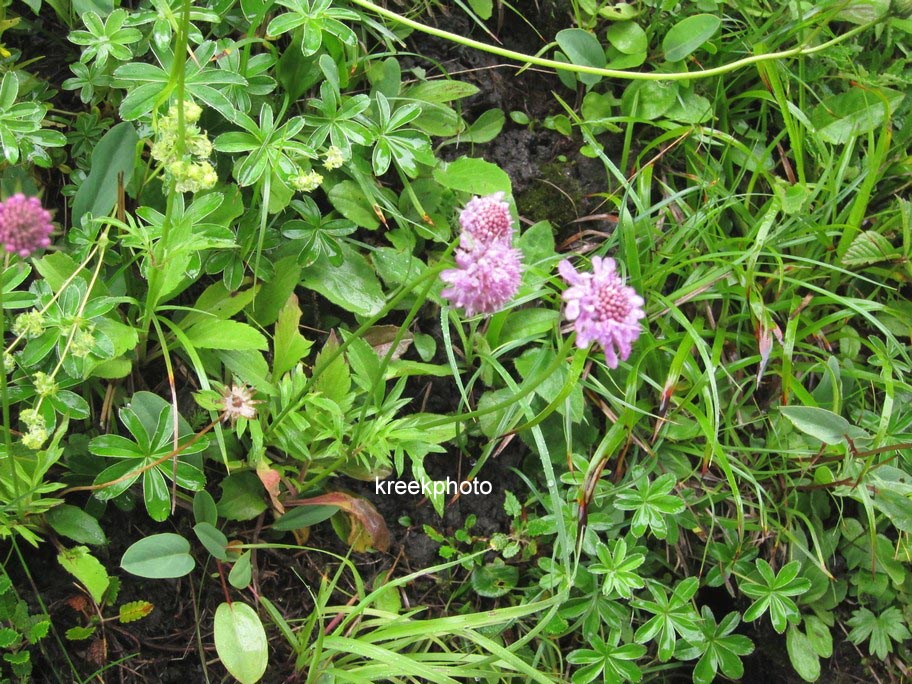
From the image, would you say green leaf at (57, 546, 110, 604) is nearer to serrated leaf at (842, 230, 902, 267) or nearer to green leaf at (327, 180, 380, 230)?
green leaf at (327, 180, 380, 230)

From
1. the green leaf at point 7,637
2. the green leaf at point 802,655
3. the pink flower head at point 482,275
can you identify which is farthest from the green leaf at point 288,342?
the green leaf at point 802,655

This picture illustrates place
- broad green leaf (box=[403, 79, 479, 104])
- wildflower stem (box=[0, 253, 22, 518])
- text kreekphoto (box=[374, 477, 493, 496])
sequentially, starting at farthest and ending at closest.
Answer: broad green leaf (box=[403, 79, 479, 104])
text kreekphoto (box=[374, 477, 493, 496])
wildflower stem (box=[0, 253, 22, 518])

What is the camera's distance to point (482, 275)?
3.66 feet

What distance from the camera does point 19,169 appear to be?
5.16ft

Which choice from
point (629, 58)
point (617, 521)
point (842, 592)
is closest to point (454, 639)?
point (617, 521)

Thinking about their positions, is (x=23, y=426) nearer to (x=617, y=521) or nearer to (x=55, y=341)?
(x=55, y=341)

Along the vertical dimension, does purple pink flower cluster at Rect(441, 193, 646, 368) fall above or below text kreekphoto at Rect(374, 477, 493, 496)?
above

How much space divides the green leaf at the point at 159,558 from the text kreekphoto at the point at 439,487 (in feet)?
1.46

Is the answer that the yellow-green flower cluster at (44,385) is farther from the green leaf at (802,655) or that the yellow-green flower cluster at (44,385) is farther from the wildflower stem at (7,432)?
the green leaf at (802,655)

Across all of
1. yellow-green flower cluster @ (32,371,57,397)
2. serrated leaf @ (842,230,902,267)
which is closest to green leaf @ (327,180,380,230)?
yellow-green flower cluster @ (32,371,57,397)

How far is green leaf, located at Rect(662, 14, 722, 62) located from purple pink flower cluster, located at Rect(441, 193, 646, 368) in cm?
112

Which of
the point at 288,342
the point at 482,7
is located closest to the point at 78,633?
the point at 288,342

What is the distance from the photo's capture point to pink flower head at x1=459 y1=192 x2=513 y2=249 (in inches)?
44.6

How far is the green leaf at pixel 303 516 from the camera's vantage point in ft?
5.18
